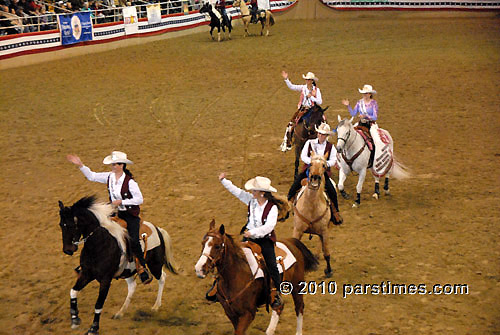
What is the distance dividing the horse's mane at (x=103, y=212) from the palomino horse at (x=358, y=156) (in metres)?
5.33

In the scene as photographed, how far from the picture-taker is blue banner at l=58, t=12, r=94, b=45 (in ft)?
92.1

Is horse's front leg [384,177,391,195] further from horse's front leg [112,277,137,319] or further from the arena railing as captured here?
the arena railing

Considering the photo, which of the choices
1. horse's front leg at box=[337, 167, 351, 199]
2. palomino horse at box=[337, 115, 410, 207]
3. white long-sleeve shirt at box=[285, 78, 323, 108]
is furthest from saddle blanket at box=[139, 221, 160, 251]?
white long-sleeve shirt at box=[285, 78, 323, 108]

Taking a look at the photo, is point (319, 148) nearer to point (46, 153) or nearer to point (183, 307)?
point (183, 307)

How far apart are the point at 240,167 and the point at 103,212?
707cm

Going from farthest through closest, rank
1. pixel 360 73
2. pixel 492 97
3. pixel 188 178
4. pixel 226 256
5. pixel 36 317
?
pixel 360 73
pixel 492 97
pixel 188 178
pixel 36 317
pixel 226 256

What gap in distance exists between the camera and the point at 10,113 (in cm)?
1895

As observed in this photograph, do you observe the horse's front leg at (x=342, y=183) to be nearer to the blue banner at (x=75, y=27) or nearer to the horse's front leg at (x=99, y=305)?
the horse's front leg at (x=99, y=305)

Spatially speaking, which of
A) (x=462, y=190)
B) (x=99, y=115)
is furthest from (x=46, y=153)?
(x=462, y=190)

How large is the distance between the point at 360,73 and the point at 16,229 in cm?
1737

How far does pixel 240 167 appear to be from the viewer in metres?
14.2

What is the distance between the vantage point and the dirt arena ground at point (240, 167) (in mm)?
8281

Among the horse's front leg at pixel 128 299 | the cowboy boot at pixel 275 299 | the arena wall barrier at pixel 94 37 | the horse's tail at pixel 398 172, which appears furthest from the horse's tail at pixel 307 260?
the arena wall barrier at pixel 94 37

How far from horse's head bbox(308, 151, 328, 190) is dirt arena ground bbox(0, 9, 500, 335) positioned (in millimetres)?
1512
